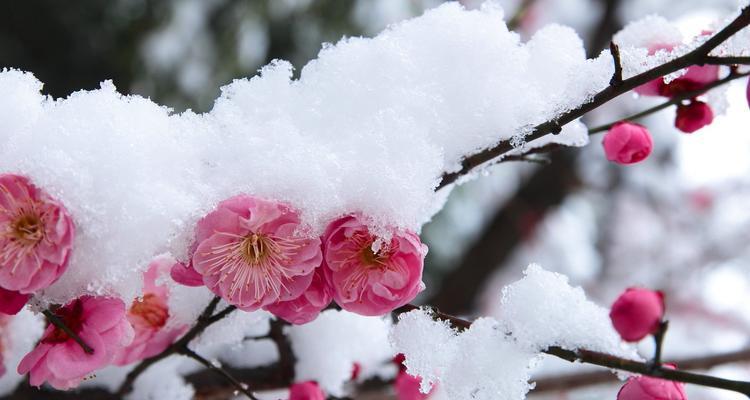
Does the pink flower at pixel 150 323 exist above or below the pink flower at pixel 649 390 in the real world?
above

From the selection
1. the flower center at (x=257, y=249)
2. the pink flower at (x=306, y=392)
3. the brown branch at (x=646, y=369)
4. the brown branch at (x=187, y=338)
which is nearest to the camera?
the brown branch at (x=646, y=369)

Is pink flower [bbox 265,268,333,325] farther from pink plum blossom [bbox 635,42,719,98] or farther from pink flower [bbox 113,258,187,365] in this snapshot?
pink plum blossom [bbox 635,42,719,98]

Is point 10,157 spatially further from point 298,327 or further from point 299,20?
point 299,20

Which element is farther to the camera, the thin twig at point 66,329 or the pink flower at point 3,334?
the pink flower at point 3,334

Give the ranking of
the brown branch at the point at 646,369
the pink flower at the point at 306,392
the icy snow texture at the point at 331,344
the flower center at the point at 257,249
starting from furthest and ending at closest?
the icy snow texture at the point at 331,344, the pink flower at the point at 306,392, the flower center at the point at 257,249, the brown branch at the point at 646,369

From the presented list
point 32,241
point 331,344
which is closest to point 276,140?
point 32,241

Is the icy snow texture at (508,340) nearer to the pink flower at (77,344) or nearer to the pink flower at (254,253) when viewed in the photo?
the pink flower at (254,253)

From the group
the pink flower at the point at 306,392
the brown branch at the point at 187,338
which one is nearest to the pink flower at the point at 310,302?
the brown branch at the point at 187,338

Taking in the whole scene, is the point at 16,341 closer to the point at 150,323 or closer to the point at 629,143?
the point at 150,323
